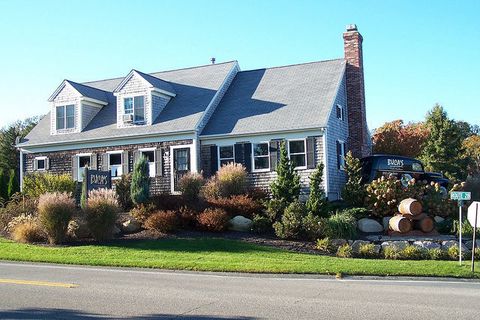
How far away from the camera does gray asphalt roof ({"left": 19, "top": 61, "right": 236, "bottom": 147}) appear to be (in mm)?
28219

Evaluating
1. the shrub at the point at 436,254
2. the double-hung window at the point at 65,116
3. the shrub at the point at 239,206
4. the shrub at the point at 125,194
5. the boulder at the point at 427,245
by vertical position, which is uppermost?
the double-hung window at the point at 65,116

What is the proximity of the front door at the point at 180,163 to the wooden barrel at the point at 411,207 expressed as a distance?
423 inches

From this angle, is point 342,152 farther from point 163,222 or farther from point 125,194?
point 163,222

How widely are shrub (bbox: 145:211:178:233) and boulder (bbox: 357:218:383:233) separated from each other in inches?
271

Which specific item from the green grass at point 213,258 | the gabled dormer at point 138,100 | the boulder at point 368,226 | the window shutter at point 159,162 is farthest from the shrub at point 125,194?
the boulder at point 368,226

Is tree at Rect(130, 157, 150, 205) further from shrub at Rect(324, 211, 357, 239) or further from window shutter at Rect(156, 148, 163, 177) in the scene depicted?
shrub at Rect(324, 211, 357, 239)

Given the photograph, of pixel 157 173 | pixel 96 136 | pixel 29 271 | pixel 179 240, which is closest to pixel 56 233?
pixel 179 240

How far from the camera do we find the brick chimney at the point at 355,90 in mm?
29062

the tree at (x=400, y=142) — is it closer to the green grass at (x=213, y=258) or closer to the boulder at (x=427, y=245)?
the boulder at (x=427, y=245)

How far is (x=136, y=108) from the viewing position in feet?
96.6

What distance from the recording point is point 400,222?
2030 centimetres

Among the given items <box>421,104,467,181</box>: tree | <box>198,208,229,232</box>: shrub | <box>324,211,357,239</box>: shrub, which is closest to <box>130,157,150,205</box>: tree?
<box>198,208,229,232</box>: shrub

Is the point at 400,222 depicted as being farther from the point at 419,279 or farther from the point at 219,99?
the point at 219,99

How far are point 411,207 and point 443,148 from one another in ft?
64.7
